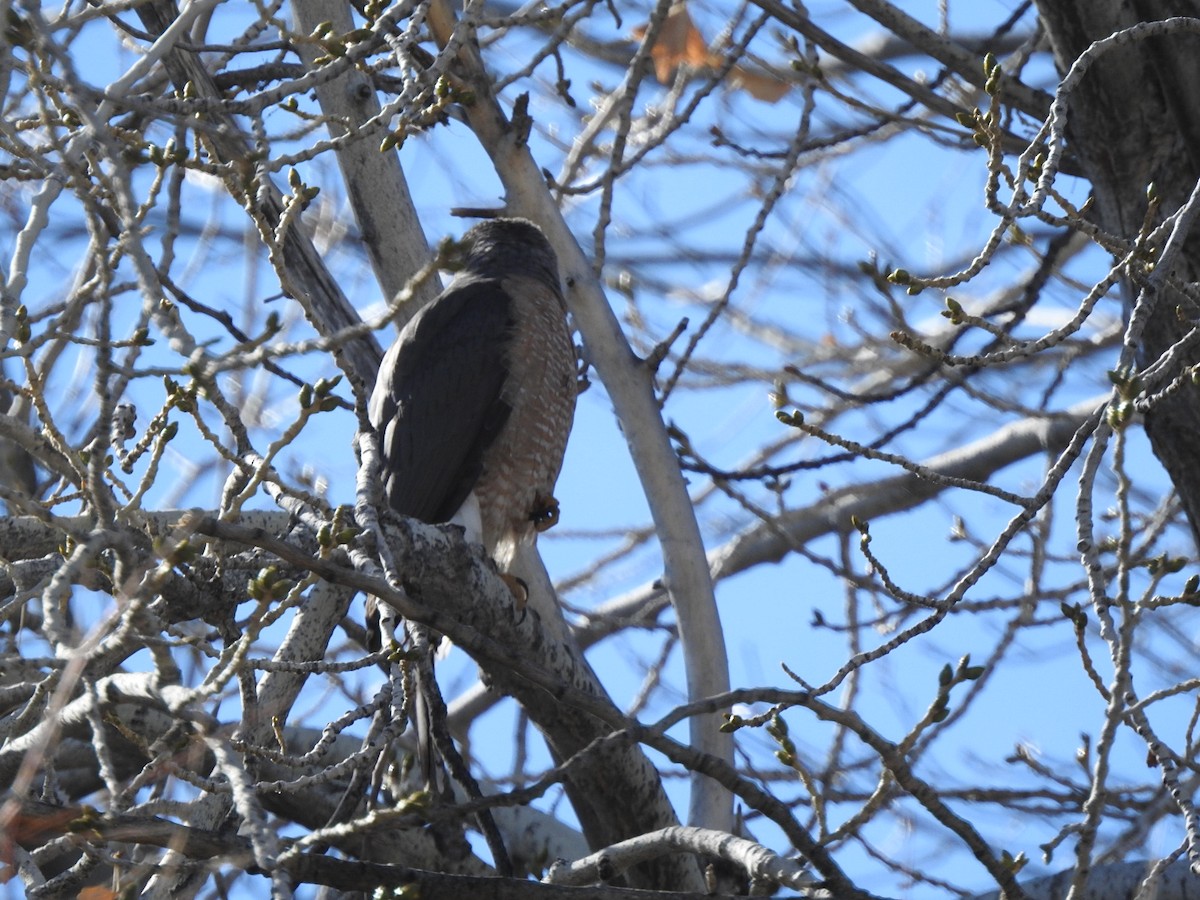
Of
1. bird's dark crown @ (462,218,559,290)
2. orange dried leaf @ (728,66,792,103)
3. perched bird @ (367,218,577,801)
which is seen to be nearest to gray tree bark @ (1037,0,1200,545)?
perched bird @ (367,218,577,801)

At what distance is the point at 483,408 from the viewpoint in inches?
193

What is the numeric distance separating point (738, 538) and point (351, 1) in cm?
313

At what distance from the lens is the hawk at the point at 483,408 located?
4.71m

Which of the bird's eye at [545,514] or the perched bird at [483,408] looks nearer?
the perched bird at [483,408]

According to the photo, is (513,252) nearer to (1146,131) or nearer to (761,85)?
(761,85)

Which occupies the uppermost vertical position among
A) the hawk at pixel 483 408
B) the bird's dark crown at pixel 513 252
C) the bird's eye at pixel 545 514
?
the bird's dark crown at pixel 513 252

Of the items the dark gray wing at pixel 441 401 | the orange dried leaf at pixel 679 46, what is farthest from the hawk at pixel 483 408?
the orange dried leaf at pixel 679 46

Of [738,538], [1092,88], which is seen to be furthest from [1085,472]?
[738,538]

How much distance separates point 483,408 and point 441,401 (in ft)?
0.55

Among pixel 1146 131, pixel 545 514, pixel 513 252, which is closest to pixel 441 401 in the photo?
pixel 545 514

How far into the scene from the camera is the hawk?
471cm

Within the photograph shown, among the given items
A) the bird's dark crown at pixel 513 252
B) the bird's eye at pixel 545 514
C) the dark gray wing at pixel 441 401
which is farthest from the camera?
the bird's dark crown at pixel 513 252

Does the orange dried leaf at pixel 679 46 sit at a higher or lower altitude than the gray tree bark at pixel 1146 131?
higher

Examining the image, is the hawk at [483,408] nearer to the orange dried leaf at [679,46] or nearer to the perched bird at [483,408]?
the perched bird at [483,408]
